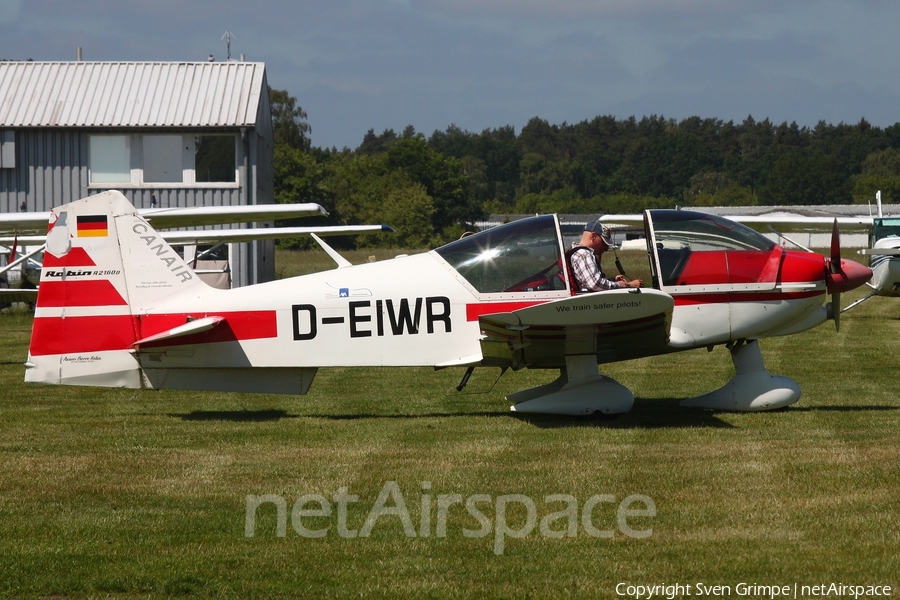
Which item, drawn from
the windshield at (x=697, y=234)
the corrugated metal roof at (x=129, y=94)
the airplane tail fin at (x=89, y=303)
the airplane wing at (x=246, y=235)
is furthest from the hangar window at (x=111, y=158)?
the windshield at (x=697, y=234)

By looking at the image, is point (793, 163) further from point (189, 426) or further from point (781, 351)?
point (189, 426)

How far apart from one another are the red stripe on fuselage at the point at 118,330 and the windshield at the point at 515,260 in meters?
1.72

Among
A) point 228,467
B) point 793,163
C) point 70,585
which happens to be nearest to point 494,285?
point 228,467

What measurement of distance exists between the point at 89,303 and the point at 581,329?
4.08m

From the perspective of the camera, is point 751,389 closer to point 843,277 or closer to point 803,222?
point 843,277

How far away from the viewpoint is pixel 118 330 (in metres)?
8.30

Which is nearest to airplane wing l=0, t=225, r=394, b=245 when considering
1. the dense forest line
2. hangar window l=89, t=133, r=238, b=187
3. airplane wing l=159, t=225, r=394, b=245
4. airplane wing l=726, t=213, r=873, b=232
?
airplane wing l=159, t=225, r=394, b=245

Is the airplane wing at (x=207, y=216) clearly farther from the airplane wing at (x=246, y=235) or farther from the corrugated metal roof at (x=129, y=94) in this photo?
the corrugated metal roof at (x=129, y=94)

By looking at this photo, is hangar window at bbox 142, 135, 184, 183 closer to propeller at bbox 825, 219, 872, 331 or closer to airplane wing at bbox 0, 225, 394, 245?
airplane wing at bbox 0, 225, 394, 245

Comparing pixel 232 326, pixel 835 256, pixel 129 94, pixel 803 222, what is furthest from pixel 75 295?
pixel 129 94

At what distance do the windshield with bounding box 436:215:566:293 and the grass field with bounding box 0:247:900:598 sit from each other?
1187mm

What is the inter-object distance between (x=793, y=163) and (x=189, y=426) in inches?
4096

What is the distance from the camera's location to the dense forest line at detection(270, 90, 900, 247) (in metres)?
78.1

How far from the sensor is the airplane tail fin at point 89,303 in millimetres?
8281
